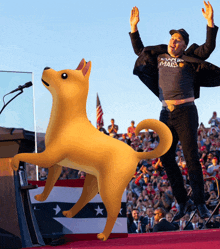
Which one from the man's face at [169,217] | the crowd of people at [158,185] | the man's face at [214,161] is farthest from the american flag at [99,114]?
the man's face at [169,217]

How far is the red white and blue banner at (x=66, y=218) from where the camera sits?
133 inches

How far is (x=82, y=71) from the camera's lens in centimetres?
312

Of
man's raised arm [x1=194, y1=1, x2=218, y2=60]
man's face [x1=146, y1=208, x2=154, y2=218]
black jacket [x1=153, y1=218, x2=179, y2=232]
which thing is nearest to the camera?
man's raised arm [x1=194, y1=1, x2=218, y2=60]

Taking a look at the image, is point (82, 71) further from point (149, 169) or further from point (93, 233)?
point (149, 169)

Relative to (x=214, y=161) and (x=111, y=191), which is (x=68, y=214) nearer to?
(x=111, y=191)

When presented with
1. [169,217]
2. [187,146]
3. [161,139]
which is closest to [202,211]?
[187,146]

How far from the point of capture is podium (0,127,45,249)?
267 cm

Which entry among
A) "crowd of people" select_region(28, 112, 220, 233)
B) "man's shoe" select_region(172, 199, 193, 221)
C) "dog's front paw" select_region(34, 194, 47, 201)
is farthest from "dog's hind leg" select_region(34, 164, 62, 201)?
"crowd of people" select_region(28, 112, 220, 233)

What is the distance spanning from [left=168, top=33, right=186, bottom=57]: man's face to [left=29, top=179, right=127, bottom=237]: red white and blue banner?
4.54 ft

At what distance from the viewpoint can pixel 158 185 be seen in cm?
722

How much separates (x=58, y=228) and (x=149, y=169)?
472cm

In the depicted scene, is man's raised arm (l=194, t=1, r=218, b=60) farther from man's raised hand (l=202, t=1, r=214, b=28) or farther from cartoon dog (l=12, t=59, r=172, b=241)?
cartoon dog (l=12, t=59, r=172, b=241)

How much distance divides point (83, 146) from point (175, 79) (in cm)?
108

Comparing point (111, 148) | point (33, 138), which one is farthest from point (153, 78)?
point (33, 138)
